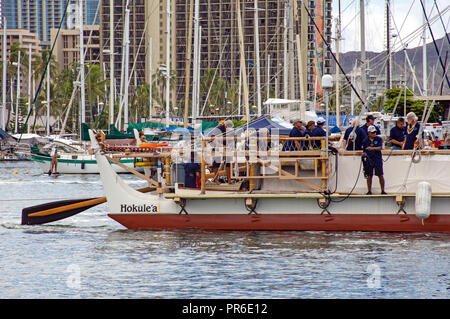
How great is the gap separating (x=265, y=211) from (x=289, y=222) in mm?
645

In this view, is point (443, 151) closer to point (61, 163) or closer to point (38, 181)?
point (38, 181)

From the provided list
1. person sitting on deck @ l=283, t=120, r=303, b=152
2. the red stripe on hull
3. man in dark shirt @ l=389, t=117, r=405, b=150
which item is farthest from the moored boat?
man in dark shirt @ l=389, t=117, r=405, b=150

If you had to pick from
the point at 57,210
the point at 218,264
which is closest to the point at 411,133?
the point at 218,264

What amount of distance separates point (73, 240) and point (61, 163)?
34.8 metres

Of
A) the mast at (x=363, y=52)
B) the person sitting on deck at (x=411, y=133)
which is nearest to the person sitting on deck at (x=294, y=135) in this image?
the person sitting on deck at (x=411, y=133)

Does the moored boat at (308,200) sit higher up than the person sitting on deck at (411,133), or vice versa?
the person sitting on deck at (411,133)

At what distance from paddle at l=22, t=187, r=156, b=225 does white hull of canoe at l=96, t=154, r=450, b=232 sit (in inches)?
54.2

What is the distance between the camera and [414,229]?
62.3 feet

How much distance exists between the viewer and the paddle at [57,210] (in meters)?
21.6

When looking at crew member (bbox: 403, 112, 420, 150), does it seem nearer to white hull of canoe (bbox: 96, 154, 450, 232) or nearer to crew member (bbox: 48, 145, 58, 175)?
white hull of canoe (bbox: 96, 154, 450, 232)

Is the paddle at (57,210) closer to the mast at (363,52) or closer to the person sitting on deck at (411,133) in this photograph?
the person sitting on deck at (411,133)

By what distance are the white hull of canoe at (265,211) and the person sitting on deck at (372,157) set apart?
461mm
